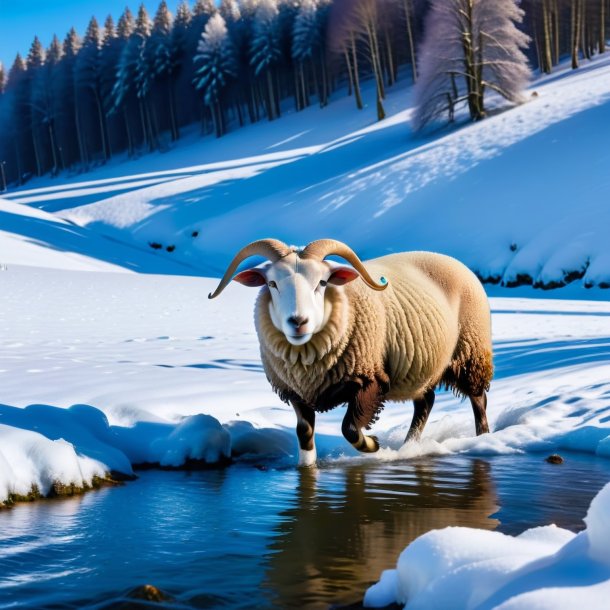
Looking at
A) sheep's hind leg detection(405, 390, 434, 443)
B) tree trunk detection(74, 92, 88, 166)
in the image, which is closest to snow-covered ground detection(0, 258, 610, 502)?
sheep's hind leg detection(405, 390, 434, 443)

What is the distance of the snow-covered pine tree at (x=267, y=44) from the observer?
5428cm

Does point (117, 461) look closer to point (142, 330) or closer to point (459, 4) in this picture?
point (142, 330)

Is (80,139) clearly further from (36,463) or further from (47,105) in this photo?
(36,463)

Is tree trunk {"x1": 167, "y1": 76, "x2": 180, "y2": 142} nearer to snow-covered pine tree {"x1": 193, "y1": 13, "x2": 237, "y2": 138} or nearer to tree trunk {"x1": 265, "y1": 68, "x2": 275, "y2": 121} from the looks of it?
snow-covered pine tree {"x1": 193, "y1": 13, "x2": 237, "y2": 138}

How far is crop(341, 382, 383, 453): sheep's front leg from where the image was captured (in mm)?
5895

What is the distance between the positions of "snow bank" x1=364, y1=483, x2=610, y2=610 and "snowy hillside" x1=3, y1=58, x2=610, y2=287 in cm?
1652

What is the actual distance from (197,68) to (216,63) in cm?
616

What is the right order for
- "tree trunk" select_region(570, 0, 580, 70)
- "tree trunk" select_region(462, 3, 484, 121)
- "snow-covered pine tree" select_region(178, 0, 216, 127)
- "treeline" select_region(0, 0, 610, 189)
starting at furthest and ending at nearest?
"snow-covered pine tree" select_region(178, 0, 216, 127)
"treeline" select_region(0, 0, 610, 189)
"tree trunk" select_region(570, 0, 580, 70)
"tree trunk" select_region(462, 3, 484, 121)

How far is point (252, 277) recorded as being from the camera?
5.90 m

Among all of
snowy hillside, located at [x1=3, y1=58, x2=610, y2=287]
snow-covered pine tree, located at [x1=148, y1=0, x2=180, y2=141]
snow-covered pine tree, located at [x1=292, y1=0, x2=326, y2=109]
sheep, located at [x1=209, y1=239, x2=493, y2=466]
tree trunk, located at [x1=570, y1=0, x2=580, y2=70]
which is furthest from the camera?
snow-covered pine tree, located at [x1=148, y1=0, x2=180, y2=141]

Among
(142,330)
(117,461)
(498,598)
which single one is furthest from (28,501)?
(142,330)

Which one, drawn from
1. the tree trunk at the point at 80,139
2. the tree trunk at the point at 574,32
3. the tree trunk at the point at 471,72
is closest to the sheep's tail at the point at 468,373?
the tree trunk at the point at 471,72

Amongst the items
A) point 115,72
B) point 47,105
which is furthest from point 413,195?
point 47,105

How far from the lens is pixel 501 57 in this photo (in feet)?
105
